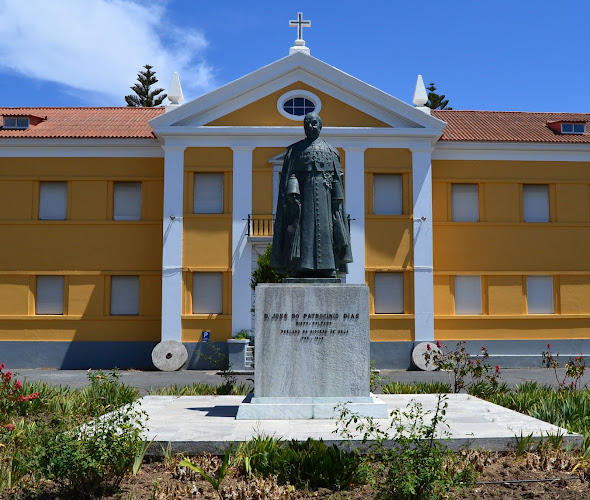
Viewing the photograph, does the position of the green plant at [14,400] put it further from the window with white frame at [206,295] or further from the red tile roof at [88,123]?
the red tile roof at [88,123]

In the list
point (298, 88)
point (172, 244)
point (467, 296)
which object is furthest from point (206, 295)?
point (467, 296)

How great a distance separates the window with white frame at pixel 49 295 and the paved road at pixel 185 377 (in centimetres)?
214

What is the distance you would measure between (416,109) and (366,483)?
1810 centimetres

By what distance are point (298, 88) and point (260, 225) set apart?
4720mm

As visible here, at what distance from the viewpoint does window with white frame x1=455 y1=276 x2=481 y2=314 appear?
2361 centimetres

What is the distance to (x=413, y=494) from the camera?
5457 mm

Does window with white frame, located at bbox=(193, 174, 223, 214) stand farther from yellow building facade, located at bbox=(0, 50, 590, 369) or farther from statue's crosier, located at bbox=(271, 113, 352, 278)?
statue's crosier, located at bbox=(271, 113, 352, 278)

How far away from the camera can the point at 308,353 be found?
8602 millimetres

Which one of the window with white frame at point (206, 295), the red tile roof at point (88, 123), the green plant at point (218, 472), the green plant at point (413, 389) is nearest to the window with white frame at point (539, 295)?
the window with white frame at point (206, 295)

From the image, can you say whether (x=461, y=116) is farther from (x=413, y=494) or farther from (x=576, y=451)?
(x=413, y=494)

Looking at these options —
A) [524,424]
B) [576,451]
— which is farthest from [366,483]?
[524,424]

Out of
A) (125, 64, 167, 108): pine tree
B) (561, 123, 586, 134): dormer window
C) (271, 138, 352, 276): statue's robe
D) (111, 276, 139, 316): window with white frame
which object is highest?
(125, 64, 167, 108): pine tree

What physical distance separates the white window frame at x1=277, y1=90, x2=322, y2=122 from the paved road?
28.2 ft

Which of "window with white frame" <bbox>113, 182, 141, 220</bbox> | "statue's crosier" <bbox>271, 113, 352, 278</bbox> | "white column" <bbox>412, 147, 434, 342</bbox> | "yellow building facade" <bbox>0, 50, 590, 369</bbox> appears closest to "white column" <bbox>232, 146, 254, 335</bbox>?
"yellow building facade" <bbox>0, 50, 590, 369</bbox>
